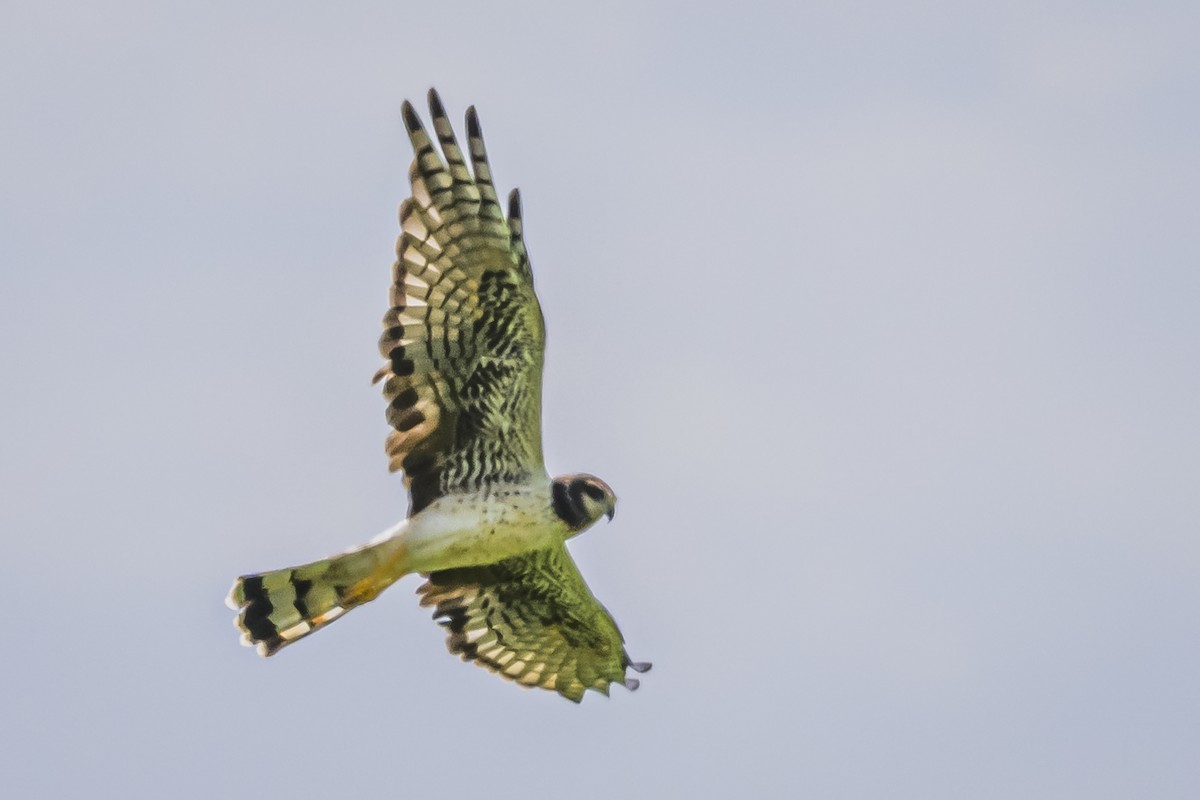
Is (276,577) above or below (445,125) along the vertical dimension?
below

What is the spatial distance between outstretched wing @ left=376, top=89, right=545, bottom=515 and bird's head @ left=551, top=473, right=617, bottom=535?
0.63 feet

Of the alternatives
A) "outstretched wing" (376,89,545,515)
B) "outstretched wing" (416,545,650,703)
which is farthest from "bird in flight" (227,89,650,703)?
"outstretched wing" (416,545,650,703)

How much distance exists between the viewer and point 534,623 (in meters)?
13.5

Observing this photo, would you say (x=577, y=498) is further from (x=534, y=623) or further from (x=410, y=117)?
(x=410, y=117)

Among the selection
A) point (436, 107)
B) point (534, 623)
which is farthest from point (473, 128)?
point (534, 623)

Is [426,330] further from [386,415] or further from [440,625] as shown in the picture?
[440,625]

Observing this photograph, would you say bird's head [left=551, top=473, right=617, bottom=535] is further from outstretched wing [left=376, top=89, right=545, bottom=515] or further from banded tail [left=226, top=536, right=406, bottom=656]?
banded tail [left=226, top=536, right=406, bottom=656]

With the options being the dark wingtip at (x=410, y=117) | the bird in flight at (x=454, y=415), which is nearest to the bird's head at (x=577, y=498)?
the bird in flight at (x=454, y=415)

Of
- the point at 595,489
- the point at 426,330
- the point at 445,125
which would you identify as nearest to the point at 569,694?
the point at 595,489

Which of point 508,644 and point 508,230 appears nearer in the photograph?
point 508,230

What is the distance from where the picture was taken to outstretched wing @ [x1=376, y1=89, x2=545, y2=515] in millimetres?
11945

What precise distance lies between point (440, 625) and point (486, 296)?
255 centimetres

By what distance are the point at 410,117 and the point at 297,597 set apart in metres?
2.81

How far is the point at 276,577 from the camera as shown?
1258 centimetres
